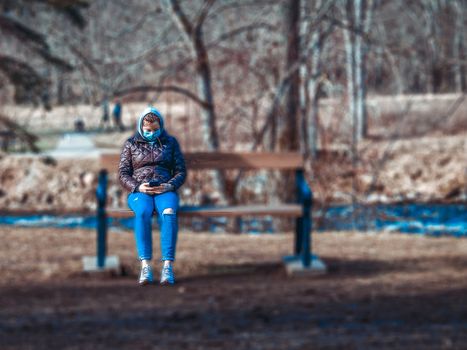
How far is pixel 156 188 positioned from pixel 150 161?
53 mm

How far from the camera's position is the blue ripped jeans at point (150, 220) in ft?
4.56

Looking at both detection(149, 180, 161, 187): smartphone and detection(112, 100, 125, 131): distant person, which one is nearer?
detection(149, 180, 161, 187): smartphone

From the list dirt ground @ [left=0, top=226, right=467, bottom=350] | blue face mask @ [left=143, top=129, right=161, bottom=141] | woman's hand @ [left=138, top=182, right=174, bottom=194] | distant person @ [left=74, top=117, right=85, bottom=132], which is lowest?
dirt ground @ [left=0, top=226, right=467, bottom=350]

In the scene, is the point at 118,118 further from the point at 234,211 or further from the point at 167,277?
the point at 167,277

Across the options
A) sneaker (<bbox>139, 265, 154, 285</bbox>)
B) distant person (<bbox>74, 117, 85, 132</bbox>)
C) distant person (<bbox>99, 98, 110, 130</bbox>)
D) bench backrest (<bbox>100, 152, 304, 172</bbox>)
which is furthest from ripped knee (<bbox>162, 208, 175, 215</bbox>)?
distant person (<bbox>74, 117, 85, 132</bbox>)

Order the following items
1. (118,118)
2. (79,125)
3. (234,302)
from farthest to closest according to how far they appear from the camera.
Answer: (234,302)
(79,125)
(118,118)

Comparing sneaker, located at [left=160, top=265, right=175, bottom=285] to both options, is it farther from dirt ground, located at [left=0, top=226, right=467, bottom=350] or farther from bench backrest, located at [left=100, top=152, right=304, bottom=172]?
dirt ground, located at [left=0, top=226, right=467, bottom=350]

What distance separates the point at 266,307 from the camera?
21.9 m

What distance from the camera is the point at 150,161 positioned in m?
1.43

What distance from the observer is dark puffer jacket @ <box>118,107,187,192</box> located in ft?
4.69

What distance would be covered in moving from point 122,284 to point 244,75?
6.79 metres

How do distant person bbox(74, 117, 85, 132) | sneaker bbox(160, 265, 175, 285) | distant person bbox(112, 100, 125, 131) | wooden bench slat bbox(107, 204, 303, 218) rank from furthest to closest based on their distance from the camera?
1. distant person bbox(74, 117, 85, 132)
2. distant person bbox(112, 100, 125, 131)
3. wooden bench slat bbox(107, 204, 303, 218)
4. sneaker bbox(160, 265, 175, 285)

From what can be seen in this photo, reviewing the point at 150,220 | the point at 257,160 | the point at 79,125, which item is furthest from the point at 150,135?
the point at 257,160

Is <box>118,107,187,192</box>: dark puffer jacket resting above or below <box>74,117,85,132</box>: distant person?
below
